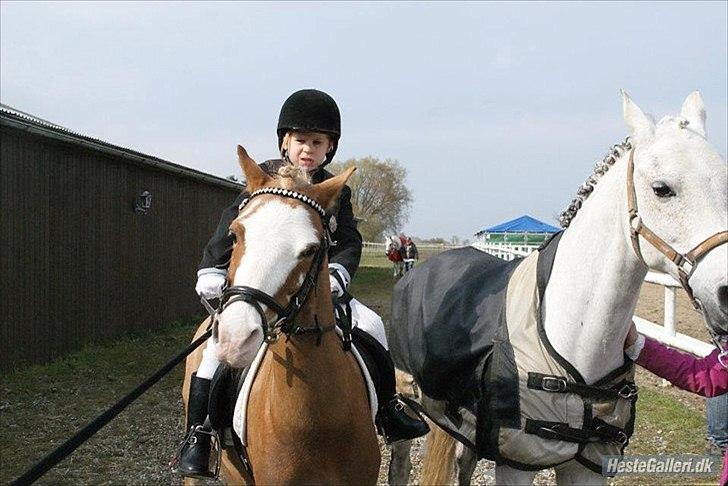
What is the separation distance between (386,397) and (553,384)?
95cm

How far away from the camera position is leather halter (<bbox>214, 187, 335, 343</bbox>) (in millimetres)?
2027

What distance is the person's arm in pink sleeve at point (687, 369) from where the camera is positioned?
272cm

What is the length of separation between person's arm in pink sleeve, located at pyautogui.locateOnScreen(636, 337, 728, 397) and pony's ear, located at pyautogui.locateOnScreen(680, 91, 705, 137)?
994 millimetres

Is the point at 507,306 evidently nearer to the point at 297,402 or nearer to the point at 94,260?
the point at 297,402

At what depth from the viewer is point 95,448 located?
5.66 m

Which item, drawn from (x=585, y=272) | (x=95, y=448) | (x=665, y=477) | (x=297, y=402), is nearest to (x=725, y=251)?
(x=585, y=272)

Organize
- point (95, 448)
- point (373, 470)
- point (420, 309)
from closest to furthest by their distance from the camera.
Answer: point (373, 470)
point (420, 309)
point (95, 448)

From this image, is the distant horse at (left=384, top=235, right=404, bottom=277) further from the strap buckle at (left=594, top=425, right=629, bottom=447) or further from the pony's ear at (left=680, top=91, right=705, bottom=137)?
the pony's ear at (left=680, top=91, right=705, bottom=137)

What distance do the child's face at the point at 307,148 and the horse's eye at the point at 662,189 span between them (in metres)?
1.72

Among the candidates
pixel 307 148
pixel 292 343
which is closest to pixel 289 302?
pixel 292 343

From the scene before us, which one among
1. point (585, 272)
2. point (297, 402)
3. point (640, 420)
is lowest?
point (640, 420)

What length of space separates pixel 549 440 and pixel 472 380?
48 centimetres

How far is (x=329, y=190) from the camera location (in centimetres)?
247

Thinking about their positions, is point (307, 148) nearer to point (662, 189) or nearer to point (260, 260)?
point (260, 260)
